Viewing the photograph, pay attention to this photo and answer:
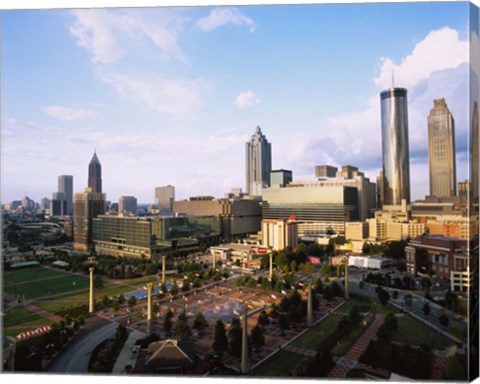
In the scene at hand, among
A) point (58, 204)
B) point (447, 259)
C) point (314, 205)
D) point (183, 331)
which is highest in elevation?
point (58, 204)

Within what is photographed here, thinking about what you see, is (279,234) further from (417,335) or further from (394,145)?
(394,145)

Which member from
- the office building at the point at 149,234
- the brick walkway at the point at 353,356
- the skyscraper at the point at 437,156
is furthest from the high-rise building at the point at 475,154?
the office building at the point at 149,234

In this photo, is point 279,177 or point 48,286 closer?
point 48,286

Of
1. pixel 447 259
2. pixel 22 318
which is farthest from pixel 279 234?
pixel 22 318

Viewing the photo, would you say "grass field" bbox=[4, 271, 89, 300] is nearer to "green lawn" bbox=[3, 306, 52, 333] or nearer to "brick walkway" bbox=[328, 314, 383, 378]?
"green lawn" bbox=[3, 306, 52, 333]

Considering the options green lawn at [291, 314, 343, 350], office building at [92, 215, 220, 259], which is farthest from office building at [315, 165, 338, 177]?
green lawn at [291, 314, 343, 350]

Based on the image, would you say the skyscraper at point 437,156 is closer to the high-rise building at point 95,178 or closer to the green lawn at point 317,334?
the green lawn at point 317,334
